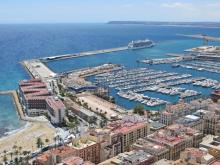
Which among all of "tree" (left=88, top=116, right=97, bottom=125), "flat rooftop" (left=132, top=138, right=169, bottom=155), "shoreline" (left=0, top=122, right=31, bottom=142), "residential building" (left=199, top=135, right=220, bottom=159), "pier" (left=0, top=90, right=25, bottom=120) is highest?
"flat rooftop" (left=132, top=138, right=169, bottom=155)

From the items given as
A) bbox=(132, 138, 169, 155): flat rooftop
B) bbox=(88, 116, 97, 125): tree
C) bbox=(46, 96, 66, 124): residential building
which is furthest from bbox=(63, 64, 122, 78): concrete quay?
bbox=(132, 138, 169, 155): flat rooftop

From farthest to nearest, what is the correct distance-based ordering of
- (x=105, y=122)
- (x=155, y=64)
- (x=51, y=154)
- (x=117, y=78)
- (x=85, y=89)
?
(x=155, y=64) → (x=117, y=78) → (x=85, y=89) → (x=105, y=122) → (x=51, y=154)

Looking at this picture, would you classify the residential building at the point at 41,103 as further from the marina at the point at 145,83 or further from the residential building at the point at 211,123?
the residential building at the point at 211,123

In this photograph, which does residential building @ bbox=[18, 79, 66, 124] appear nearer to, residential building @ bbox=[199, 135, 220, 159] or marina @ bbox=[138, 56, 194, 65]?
residential building @ bbox=[199, 135, 220, 159]

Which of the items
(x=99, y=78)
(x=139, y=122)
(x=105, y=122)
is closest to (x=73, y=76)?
(x=99, y=78)

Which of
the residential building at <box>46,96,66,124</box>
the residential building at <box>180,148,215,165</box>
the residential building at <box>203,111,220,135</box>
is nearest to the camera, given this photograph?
the residential building at <box>180,148,215,165</box>

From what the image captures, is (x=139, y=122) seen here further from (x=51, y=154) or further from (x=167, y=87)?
(x=167, y=87)
